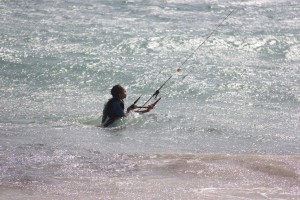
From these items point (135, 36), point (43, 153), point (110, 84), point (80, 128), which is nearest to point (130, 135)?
point (80, 128)

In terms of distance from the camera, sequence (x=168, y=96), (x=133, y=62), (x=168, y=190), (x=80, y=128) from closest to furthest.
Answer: (x=168, y=190), (x=80, y=128), (x=168, y=96), (x=133, y=62)

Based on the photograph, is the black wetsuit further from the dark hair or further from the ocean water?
the ocean water

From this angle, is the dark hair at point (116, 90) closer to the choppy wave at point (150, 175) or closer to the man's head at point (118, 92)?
the man's head at point (118, 92)

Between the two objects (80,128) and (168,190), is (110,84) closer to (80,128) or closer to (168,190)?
(80,128)

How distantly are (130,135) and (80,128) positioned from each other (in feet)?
2.99

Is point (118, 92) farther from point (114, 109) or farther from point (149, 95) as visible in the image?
point (149, 95)

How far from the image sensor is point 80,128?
10750 millimetres

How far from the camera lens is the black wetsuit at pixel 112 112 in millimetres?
11125

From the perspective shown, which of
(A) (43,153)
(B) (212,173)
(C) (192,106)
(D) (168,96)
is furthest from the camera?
(D) (168,96)

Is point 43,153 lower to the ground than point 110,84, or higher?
higher

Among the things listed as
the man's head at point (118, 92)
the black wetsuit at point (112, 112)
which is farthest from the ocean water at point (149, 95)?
the man's head at point (118, 92)

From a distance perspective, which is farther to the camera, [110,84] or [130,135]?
[110,84]

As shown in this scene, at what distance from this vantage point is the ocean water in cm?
740

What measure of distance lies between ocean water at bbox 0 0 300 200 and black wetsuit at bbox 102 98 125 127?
22 centimetres
